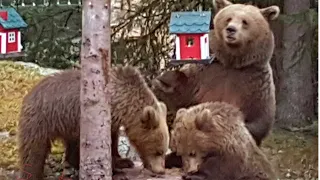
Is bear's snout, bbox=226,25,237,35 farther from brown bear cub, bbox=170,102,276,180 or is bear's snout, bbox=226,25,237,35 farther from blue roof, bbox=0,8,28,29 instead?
blue roof, bbox=0,8,28,29

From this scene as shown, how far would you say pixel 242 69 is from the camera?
14.6ft

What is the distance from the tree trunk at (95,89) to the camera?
3.98 metres

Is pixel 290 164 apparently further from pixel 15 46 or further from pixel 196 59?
pixel 15 46

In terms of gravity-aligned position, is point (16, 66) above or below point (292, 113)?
above

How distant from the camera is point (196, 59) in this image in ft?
14.1

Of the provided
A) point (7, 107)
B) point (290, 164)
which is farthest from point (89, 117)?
point (290, 164)

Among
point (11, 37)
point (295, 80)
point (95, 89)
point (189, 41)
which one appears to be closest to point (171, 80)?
point (189, 41)

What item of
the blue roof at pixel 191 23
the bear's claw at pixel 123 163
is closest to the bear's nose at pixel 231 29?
the blue roof at pixel 191 23

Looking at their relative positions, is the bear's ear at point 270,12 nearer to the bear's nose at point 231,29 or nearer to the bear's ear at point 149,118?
the bear's nose at point 231,29

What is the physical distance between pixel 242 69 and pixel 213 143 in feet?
1.76

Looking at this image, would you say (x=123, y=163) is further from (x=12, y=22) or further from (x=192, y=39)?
(x=12, y=22)

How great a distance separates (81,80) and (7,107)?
67.6 inches

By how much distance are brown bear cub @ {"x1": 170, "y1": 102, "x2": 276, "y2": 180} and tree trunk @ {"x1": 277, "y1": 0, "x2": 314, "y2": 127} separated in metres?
1.94

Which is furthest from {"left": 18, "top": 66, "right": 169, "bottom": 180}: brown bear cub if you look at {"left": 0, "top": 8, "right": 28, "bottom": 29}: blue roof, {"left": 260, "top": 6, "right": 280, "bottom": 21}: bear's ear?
{"left": 260, "top": 6, "right": 280, "bottom": 21}: bear's ear
